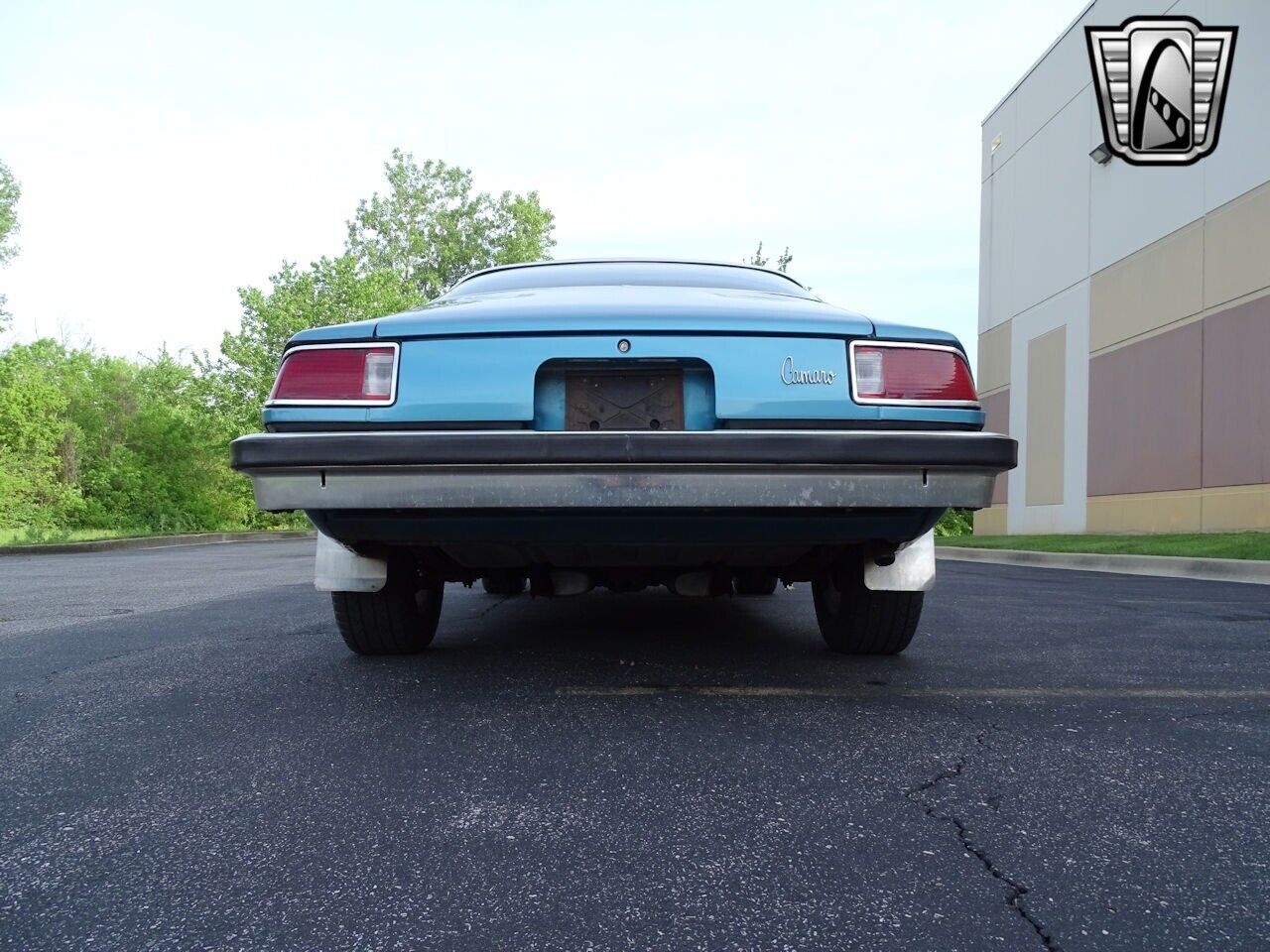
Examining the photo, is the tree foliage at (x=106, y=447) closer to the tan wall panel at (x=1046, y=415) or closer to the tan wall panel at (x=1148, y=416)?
the tan wall panel at (x=1046, y=415)

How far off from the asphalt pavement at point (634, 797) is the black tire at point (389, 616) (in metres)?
0.09

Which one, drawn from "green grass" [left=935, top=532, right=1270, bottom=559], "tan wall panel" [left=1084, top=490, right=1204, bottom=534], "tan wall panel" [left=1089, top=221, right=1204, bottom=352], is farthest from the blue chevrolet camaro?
"tan wall panel" [left=1089, top=221, right=1204, bottom=352]

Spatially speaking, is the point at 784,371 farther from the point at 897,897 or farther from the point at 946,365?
the point at 897,897

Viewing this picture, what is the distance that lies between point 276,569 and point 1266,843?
401 inches

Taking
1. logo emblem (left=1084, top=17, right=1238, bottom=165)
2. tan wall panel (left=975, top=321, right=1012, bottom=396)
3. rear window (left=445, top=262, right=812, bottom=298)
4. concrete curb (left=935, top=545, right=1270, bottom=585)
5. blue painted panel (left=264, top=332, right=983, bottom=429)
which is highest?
logo emblem (left=1084, top=17, right=1238, bottom=165)

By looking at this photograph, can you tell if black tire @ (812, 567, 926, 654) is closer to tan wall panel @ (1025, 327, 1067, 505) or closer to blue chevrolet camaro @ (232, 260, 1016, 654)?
blue chevrolet camaro @ (232, 260, 1016, 654)

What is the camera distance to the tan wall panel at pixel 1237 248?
14789 millimetres

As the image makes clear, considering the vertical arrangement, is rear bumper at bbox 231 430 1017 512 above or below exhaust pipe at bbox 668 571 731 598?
above

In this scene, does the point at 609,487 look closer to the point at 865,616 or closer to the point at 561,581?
the point at 561,581

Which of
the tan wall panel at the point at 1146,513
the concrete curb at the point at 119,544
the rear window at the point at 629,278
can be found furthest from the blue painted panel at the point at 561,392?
the concrete curb at the point at 119,544

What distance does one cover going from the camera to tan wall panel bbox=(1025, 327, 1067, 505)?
2156cm

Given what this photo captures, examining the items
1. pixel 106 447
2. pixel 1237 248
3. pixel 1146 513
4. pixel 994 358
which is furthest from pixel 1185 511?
pixel 106 447

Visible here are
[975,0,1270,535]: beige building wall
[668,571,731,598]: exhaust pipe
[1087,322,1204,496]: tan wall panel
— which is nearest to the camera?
[668,571,731,598]: exhaust pipe

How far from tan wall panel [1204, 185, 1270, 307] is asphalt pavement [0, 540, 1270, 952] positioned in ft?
43.6
